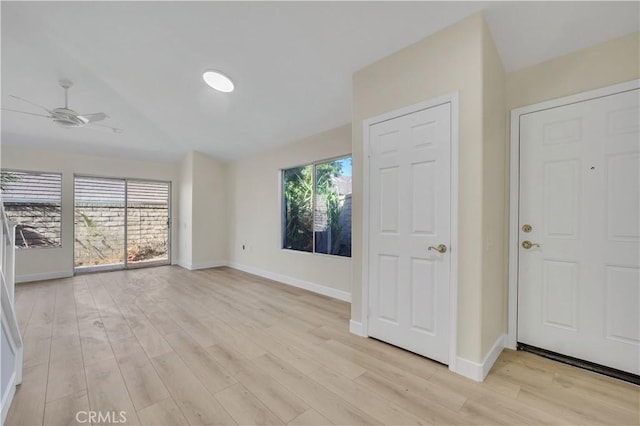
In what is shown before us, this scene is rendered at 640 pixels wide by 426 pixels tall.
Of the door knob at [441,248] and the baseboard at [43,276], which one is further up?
the door knob at [441,248]

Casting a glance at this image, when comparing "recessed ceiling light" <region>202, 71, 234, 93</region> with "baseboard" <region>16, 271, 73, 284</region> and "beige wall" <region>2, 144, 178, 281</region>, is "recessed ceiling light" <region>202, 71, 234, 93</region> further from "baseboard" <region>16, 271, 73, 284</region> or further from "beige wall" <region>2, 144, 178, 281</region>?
"baseboard" <region>16, 271, 73, 284</region>

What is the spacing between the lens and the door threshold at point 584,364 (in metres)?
2.01

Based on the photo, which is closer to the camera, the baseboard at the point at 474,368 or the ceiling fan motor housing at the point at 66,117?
the baseboard at the point at 474,368

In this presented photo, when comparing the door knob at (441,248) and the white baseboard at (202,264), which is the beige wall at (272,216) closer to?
the white baseboard at (202,264)

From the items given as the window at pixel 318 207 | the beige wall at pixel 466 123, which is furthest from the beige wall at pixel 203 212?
the beige wall at pixel 466 123

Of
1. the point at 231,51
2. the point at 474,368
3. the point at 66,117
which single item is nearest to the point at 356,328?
the point at 474,368

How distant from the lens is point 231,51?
2.90m

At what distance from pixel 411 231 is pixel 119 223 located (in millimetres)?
6207

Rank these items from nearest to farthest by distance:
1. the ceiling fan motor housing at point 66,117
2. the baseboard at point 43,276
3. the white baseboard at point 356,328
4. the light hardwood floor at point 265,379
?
1. the light hardwood floor at point 265,379
2. the white baseboard at point 356,328
3. the ceiling fan motor housing at point 66,117
4. the baseboard at point 43,276

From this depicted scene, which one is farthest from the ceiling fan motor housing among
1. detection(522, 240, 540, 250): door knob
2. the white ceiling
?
detection(522, 240, 540, 250): door knob

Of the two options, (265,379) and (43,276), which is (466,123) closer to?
(265,379)

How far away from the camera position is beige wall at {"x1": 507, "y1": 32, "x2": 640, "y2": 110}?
2.04 meters

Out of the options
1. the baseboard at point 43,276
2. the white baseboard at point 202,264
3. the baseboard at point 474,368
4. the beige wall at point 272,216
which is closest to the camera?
the baseboard at point 474,368

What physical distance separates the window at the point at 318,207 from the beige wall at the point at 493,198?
6.08 ft
